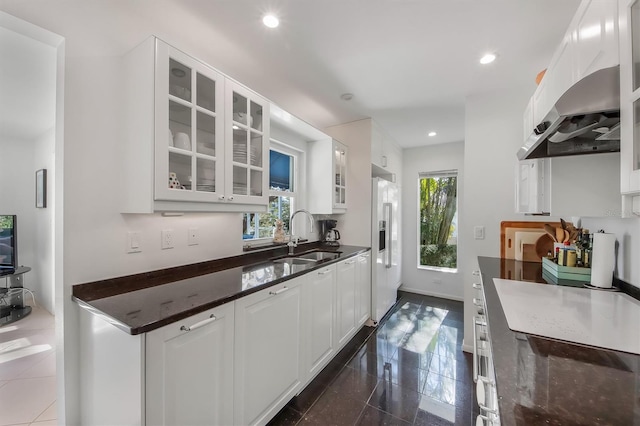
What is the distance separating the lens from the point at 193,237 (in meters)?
1.80

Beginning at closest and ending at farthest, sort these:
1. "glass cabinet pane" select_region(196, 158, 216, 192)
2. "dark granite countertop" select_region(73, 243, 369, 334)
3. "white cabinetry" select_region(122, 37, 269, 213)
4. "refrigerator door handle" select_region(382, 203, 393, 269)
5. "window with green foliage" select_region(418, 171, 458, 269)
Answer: "dark granite countertop" select_region(73, 243, 369, 334) → "white cabinetry" select_region(122, 37, 269, 213) → "glass cabinet pane" select_region(196, 158, 216, 192) → "refrigerator door handle" select_region(382, 203, 393, 269) → "window with green foliage" select_region(418, 171, 458, 269)

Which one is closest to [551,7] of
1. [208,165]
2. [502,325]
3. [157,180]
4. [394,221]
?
[502,325]

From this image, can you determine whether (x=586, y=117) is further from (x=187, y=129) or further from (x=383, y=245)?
(x=383, y=245)

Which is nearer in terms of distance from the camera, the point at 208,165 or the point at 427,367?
the point at 208,165

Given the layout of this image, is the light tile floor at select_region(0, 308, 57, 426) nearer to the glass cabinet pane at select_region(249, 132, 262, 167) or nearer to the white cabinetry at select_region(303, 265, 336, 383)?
the white cabinetry at select_region(303, 265, 336, 383)

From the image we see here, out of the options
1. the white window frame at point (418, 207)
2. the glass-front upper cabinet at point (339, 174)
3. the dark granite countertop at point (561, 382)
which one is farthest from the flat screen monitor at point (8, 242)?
the white window frame at point (418, 207)

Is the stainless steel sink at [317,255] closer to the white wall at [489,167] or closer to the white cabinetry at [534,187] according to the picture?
the white wall at [489,167]

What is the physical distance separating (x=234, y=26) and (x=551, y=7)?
6.17ft

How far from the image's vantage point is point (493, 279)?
1.65 meters

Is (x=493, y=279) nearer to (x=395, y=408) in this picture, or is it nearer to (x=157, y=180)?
(x=395, y=408)

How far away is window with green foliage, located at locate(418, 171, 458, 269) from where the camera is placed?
13.9ft

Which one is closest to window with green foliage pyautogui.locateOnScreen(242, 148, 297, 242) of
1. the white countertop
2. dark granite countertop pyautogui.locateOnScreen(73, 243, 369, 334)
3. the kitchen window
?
the kitchen window

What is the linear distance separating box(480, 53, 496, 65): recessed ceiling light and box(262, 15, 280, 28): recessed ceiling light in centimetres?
155

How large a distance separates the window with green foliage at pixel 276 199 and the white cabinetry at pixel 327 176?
0.80 feet
